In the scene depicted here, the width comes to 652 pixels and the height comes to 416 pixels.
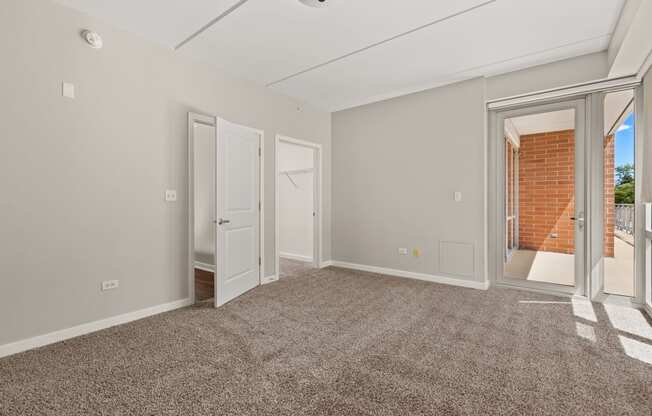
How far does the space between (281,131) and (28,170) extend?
109 inches

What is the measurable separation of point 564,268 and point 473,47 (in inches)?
106

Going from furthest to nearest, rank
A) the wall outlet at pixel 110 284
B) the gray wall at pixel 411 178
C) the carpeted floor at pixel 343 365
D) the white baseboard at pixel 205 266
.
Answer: the white baseboard at pixel 205 266 → the gray wall at pixel 411 178 → the wall outlet at pixel 110 284 → the carpeted floor at pixel 343 365

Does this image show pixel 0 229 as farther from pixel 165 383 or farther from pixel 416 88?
pixel 416 88

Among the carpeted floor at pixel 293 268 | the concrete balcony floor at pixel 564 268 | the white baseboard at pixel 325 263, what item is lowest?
the carpeted floor at pixel 293 268

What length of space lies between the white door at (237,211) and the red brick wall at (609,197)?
13.0ft

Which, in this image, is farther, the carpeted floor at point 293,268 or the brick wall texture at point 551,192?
the carpeted floor at point 293,268

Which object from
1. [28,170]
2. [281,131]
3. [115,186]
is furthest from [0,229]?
[281,131]

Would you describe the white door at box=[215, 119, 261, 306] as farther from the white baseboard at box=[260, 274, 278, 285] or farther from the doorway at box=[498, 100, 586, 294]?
the doorway at box=[498, 100, 586, 294]

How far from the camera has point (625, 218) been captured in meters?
3.24

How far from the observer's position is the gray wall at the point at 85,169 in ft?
7.41

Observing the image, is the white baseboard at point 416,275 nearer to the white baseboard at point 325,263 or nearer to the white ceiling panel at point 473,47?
the white baseboard at point 325,263

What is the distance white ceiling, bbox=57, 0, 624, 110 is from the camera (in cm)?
249

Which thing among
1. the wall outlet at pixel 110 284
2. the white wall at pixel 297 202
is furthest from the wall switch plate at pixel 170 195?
the white wall at pixel 297 202

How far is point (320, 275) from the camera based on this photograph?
15.1 ft
